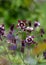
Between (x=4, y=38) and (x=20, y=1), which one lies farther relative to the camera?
(x=20, y=1)

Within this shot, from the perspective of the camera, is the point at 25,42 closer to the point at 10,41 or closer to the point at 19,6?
the point at 10,41

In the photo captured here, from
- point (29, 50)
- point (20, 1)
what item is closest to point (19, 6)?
point (20, 1)

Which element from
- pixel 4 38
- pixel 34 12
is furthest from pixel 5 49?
pixel 34 12


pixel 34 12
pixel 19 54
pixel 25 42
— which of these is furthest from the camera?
pixel 34 12

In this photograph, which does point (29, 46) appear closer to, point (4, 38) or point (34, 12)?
point (4, 38)

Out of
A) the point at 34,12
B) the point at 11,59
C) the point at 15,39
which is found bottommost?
the point at 11,59

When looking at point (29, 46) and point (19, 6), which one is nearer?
point (29, 46)

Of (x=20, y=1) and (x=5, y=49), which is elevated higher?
(x=20, y=1)

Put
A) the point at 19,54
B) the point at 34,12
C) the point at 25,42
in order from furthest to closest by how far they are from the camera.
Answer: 1. the point at 34,12
2. the point at 19,54
3. the point at 25,42

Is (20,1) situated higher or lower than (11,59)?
higher
